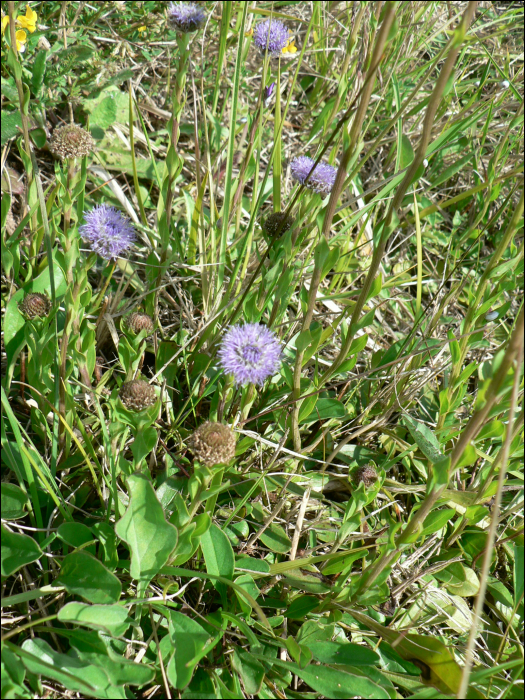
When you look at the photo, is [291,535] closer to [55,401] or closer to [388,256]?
[55,401]

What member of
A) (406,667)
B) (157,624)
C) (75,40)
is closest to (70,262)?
(157,624)

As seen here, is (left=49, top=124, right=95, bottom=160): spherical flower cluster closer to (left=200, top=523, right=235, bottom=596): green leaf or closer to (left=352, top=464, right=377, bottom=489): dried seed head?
(left=200, top=523, right=235, bottom=596): green leaf

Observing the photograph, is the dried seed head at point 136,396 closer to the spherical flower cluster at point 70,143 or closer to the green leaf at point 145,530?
the green leaf at point 145,530

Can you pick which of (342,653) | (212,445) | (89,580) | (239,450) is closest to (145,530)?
(89,580)

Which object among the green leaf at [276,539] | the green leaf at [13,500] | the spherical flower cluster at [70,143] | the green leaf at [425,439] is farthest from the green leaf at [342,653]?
the spherical flower cluster at [70,143]

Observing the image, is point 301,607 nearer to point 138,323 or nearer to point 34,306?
point 138,323

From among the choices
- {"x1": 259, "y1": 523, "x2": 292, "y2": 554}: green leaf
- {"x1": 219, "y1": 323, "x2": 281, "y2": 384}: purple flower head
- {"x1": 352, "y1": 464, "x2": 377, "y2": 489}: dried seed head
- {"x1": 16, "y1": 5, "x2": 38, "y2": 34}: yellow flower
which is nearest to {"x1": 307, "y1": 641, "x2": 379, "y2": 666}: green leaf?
{"x1": 259, "y1": 523, "x2": 292, "y2": 554}: green leaf

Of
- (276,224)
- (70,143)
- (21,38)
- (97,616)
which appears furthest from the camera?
(21,38)
